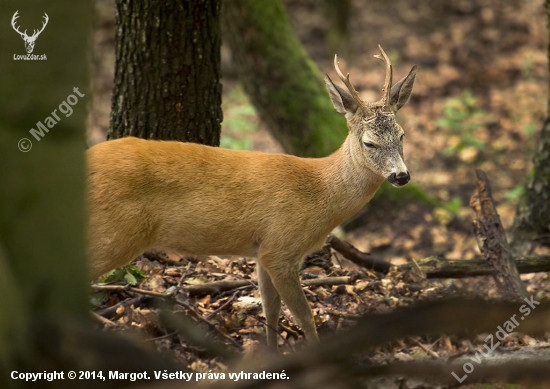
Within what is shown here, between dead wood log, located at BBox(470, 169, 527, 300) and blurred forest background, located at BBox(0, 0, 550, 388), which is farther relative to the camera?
dead wood log, located at BBox(470, 169, 527, 300)

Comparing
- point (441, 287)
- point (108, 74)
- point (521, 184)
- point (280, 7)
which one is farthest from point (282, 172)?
point (108, 74)

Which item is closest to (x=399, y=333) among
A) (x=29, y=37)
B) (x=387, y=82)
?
(x=29, y=37)

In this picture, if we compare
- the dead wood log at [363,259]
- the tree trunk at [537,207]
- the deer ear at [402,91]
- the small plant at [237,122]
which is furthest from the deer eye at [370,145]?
the small plant at [237,122]

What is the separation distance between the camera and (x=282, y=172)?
17.5 feet

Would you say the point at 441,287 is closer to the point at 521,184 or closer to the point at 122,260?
the point at 122,260

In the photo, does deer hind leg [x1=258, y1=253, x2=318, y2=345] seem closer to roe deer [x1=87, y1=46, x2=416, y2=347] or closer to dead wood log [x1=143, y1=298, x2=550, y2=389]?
roe deer [x1=87, y1=46, x2=416, y2=347]

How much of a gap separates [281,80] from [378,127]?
4351 mm

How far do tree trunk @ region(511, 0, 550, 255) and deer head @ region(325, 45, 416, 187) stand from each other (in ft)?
8.75

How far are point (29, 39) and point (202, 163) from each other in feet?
8.56

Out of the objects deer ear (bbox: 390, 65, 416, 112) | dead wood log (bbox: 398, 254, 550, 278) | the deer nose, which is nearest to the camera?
the deer nose

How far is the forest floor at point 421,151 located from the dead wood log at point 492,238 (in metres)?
0.28

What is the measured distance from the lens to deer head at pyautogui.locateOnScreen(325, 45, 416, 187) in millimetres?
5188

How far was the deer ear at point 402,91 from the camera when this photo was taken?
5609 mm

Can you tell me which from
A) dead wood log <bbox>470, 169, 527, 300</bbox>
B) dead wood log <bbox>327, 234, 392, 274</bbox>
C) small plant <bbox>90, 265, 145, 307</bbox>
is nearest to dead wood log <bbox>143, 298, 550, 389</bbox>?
small plant <bbox>90, 265, 145, 307</bbox>
